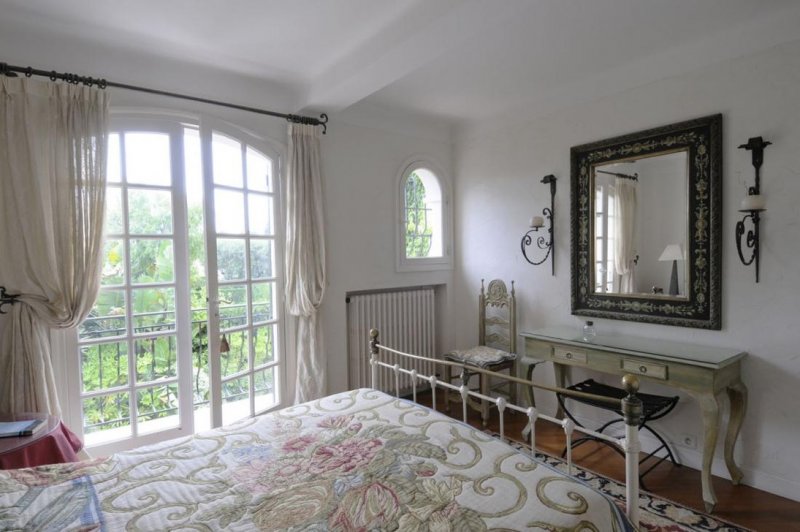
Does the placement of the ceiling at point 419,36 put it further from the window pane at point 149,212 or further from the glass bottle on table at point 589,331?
the glass bottle on table at point 589,331

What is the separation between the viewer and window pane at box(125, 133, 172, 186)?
8.21 feet

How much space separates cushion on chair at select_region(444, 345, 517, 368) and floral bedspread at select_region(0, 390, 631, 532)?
1620 mm

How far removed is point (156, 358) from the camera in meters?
2.60

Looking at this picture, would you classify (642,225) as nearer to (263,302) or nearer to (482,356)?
(482,356)

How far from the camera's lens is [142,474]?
1.42 m

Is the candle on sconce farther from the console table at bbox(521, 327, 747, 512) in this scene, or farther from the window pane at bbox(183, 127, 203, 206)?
the window pane at bbox(183, 127, 203, 206)

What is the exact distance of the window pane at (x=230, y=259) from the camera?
2.79 meters

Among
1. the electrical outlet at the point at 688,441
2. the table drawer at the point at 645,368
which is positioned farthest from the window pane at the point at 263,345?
the electrical outlet at the point at 688,441

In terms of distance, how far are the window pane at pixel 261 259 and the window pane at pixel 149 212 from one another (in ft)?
1.77

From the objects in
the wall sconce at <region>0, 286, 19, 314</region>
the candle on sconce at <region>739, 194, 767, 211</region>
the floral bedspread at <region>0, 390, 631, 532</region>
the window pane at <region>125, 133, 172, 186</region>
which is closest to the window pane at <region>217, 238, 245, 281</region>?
the window pane at <region>125, 133, 172, 186</region>

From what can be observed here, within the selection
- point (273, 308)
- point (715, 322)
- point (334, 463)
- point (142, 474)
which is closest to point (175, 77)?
point (273, 308)

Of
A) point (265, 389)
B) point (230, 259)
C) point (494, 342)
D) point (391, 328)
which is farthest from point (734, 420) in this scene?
point (230, 259)

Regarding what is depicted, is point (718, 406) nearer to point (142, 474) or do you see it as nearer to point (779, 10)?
point (779, 10)

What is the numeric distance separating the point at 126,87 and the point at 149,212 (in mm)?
717
